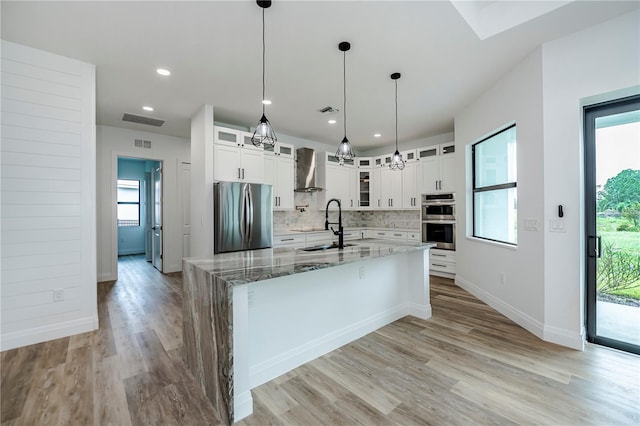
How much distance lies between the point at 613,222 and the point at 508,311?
138 cm

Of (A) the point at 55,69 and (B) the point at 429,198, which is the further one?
(B) the point at 429,198

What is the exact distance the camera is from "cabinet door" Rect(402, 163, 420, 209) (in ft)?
18.8

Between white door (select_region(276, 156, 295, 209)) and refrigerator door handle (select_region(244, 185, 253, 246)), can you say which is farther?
white door (select_region(276, 156, 295, 209))

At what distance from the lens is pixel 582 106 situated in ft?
8.49

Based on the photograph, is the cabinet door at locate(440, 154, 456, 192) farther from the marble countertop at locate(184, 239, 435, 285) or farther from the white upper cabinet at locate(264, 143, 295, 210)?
the marble countertop at locate(184, 239, 435, 285)

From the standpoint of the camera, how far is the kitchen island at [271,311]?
1.73m

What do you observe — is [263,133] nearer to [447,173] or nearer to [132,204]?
[447,173]

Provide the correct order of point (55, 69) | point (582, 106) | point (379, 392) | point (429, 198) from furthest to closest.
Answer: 1. point (429, 198)
2. point (55, 69)
3. point (582, 106)
4. point (379, 392)

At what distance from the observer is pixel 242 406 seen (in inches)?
69.1

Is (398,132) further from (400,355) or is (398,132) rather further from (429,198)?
(400,355)

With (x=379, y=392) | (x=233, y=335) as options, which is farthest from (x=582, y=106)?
(x=233, y=335)

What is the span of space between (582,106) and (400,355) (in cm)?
278

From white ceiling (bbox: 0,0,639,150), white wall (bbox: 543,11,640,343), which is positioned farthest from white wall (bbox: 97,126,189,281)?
white wall (bbox: 543,11,640,343)

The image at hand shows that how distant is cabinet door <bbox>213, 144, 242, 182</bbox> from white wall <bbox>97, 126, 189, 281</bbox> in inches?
84.6
